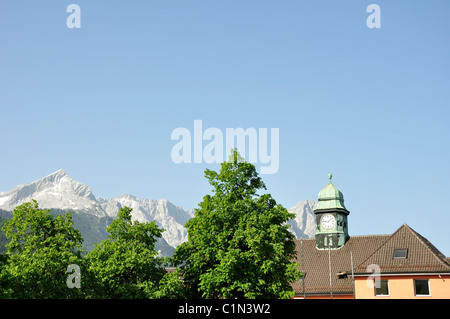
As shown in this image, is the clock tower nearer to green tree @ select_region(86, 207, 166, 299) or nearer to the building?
the building

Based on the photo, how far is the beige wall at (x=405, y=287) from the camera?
5678 cm

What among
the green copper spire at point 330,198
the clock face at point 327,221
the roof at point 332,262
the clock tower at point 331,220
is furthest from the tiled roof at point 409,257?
the green copper spire at point 330,198

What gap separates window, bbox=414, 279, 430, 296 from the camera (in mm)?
57688

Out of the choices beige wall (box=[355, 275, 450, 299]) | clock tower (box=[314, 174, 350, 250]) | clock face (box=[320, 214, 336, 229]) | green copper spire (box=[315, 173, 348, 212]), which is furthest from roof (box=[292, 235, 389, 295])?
green copper spire (box=[315, 173, 348, 212])

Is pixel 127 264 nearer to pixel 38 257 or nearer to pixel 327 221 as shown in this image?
pixel 38 257

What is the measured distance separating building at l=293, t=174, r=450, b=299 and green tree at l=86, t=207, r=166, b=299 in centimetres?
2778

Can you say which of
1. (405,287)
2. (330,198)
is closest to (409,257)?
(405,287)

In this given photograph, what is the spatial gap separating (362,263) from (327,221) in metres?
16.7
